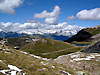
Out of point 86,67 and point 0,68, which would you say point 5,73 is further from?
point 86,67

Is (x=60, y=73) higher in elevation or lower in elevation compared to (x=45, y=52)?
higher

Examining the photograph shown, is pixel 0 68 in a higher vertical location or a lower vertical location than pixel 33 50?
higher

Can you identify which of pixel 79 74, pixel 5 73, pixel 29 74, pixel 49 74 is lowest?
pixel 79 74

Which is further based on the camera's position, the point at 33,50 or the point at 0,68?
the point at 33,50

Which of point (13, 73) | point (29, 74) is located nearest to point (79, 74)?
point (29, 74)

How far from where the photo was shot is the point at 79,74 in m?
24.6

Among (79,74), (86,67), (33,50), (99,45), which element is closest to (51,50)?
(33,50)

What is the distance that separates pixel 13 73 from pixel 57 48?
186m

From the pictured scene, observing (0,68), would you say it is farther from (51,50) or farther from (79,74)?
(51,50)

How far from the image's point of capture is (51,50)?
189m

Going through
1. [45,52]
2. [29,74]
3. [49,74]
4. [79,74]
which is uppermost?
[29,74]

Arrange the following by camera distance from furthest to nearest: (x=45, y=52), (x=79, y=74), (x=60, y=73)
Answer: (x=45, y=52) → (x=79, y=74) → (x=60, y=73)

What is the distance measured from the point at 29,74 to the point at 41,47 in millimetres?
180520

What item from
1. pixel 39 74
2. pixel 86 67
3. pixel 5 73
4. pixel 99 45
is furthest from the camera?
pixel 99 45
